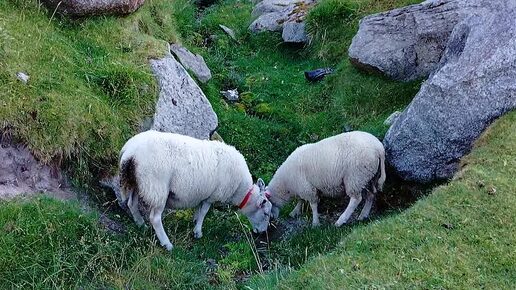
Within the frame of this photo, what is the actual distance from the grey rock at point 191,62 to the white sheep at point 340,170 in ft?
14.9

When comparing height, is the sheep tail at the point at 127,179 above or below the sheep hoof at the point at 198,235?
above

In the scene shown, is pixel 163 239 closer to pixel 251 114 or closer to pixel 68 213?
pixel 68 213

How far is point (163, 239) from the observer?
905 centimetres

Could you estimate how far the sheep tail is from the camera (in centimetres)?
873

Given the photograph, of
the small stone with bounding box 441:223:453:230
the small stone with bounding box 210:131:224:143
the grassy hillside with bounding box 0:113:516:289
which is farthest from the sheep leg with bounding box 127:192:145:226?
the small stone with bounding box 441:223:453:230

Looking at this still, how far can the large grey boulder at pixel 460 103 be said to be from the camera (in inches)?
375

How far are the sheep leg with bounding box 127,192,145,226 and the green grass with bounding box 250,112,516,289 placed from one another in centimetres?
253

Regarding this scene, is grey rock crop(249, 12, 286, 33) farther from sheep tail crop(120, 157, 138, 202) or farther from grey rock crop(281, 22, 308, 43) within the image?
sheep tail crop(120, 157, 138, 202)

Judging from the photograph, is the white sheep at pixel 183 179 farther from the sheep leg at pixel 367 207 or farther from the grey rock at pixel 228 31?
the grey rock at pixel 228 31

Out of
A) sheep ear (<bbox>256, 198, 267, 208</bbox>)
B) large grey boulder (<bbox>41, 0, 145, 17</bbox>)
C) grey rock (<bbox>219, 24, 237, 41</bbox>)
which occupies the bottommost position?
grey rock (<bbox>219, 24, 237, 41</bbox>)

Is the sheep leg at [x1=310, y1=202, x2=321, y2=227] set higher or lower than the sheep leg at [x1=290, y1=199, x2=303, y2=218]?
higher

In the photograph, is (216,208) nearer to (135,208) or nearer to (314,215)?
(314,215)

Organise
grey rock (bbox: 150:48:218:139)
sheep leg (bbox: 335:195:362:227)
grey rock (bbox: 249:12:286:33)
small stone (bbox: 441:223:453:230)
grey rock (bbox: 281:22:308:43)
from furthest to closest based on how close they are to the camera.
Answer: grey rock (bbox: 249:12:286:33), grey rock (bbox: 281:22:308:43), grey rock (bbox: 150:48:218:139), sheep leg (bbox: 335:195:362:227), small stone (bbox: 441:223:453:230)

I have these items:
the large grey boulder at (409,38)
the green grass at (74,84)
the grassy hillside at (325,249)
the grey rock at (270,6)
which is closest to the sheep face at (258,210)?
the grassy hillside at (325,249)
